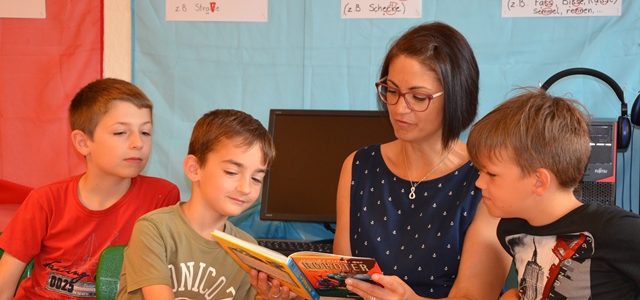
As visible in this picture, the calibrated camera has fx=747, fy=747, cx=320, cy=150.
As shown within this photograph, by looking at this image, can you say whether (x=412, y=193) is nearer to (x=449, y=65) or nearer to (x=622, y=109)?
(x=449, y=65)

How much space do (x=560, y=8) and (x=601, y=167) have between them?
2.58 ft

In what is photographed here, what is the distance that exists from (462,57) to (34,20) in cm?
232

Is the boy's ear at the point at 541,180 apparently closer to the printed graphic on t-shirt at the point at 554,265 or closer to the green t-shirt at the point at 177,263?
the printed graphic on t-shirt at the point at 554,265

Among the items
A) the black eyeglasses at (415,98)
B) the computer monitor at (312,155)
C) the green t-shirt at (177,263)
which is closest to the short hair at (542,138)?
the black eyeglasses at (415,98)

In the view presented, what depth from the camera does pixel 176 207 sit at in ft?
6.52

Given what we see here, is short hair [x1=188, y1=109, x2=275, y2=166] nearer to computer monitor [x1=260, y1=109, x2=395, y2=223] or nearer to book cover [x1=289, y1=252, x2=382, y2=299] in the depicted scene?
book cover [x1=289, y1=252, x2=382, y2=299]

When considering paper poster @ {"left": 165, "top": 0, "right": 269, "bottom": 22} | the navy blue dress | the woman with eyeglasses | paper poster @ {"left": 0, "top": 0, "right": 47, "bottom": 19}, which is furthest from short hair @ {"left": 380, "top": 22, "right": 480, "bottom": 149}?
paper poster @ {"left": 0, "top": 0, "right": 47, "bottom": 19}

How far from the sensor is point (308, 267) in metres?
1.65

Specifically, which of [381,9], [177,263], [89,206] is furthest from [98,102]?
[381,9]

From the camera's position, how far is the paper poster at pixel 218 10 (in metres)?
3.27

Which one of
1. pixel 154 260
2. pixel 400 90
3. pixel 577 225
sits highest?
pixel 400 90

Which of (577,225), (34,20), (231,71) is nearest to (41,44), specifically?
(34,20)

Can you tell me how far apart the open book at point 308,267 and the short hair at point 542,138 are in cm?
40

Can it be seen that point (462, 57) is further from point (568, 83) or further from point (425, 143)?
point (568, 83)
